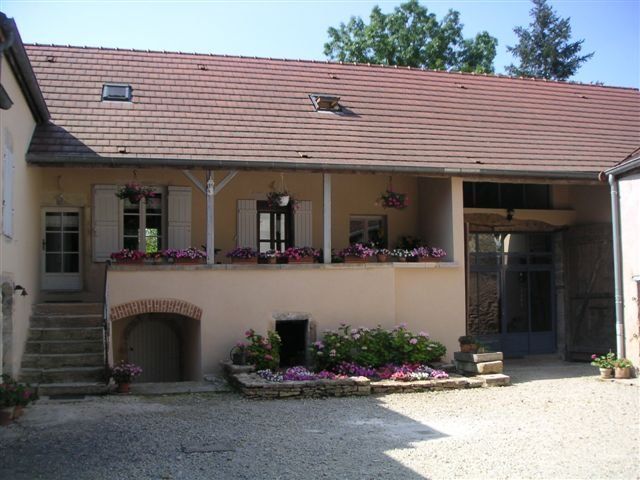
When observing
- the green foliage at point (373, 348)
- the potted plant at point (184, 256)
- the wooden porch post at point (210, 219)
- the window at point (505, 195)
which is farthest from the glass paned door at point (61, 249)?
the window at point (505, 195)

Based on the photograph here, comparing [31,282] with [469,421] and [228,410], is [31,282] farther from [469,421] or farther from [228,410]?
[469,421]

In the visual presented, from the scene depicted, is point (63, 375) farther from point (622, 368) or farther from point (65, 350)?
point (622, 368)

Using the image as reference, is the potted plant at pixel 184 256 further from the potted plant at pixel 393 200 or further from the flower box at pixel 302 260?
the potted plant at pixel 393 200

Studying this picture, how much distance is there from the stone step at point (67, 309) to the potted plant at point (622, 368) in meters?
9.01

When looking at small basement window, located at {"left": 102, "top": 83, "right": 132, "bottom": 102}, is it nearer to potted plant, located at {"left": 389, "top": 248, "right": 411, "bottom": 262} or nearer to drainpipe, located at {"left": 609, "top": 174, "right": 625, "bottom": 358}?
potted plant, located at {"left": 389, "top": 248, "right": 411, "bottom": 262}

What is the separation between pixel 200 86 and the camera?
15578mm

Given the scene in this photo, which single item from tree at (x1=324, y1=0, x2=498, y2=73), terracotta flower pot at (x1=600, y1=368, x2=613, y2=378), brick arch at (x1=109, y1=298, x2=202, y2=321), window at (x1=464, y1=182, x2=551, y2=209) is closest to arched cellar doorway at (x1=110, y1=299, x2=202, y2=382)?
brick arch at (x1=109, y1=298, x2=202, y2=321)

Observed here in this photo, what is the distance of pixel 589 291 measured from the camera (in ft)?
52.5

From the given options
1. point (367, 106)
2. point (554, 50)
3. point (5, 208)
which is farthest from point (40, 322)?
point (554, 50)

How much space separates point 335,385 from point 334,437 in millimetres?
2814

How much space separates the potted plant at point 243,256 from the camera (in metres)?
13.2

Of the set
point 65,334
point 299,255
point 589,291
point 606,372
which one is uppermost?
point 299,255

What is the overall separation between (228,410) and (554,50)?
1117 inches

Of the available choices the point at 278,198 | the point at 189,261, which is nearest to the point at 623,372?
the point at 278,198
